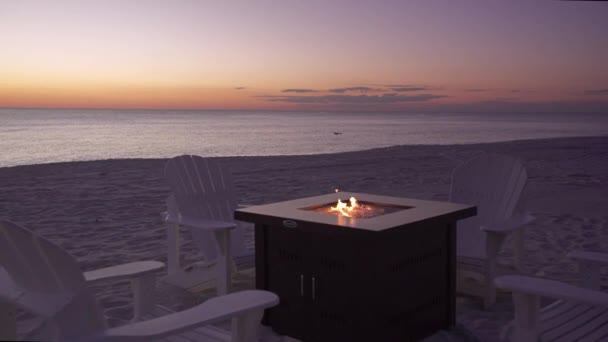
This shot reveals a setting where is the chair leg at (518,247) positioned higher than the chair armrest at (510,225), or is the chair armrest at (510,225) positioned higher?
the chair armrest at (510,225)

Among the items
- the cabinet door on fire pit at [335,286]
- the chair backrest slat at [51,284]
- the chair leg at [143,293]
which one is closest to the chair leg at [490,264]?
the cabinet door on fire pit at [335,286]

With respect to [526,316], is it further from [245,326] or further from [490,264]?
[490,264]

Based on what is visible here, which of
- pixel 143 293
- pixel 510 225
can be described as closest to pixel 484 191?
pixel 510 225

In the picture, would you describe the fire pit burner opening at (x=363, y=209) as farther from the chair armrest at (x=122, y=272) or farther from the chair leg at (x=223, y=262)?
the chair armrest at (x=122, y=272)

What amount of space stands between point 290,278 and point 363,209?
1.88ft

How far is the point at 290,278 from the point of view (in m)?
2.86

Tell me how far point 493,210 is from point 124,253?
2978 mm

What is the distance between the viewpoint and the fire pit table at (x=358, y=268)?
259 cm

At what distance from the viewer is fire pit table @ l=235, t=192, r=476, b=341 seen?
2.59 metres

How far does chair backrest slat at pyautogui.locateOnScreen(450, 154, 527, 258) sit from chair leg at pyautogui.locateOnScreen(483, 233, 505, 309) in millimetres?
303

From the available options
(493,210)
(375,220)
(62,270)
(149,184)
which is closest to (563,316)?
(375,220)

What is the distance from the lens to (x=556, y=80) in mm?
22984

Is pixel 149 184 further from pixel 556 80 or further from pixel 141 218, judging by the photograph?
pixel 556 80

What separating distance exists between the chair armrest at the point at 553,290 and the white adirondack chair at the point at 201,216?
1.77 meters
